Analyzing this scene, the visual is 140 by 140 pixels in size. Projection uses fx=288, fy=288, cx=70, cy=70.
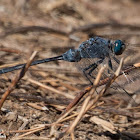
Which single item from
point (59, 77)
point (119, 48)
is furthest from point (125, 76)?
point (59, 77)

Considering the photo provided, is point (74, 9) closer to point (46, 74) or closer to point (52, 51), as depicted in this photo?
point (52, 51)

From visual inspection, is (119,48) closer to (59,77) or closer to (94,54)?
(94,54)

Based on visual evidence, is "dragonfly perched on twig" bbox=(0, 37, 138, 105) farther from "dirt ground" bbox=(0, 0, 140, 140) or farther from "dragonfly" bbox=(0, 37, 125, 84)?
"dirt ground" bbox=(0, 0, 140, 140)

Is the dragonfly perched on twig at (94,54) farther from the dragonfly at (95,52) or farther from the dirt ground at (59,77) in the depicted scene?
the dirt ground at (59,77)

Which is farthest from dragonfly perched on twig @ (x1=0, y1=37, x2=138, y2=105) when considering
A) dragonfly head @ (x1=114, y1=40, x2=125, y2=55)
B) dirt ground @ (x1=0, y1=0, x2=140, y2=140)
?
dirt ground @ (x1=0, y1=0, x2=140, y2=140)

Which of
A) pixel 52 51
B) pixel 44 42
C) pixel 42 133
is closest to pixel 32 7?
pixel 44 42

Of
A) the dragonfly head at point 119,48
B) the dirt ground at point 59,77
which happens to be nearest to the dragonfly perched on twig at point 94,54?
the dragonfly head at point 119,48

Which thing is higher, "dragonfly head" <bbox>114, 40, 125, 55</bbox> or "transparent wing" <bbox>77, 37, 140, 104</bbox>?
"dragonfly head" <bbox>114, 40, 125, 55</bbox>
